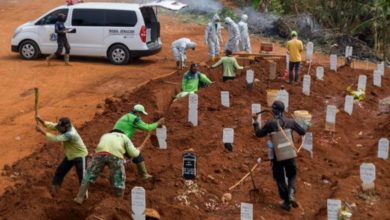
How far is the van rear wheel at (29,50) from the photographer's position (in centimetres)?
2238

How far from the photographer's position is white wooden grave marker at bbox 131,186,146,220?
9.31 m

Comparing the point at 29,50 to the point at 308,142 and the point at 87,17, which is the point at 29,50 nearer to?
the point at 87,17

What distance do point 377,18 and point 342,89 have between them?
26.4 ft

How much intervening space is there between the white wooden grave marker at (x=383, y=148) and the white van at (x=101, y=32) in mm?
11254

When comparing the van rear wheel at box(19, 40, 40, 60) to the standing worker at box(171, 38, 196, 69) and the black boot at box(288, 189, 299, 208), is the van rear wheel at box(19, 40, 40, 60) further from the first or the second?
the black boot at box(288, 189, 299, 208)

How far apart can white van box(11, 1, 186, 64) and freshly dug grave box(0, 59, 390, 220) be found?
4.42m

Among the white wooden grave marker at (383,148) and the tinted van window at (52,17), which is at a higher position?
the tinted van window at (52,17)

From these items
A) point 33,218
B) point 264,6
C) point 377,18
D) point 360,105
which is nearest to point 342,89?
point 360,105

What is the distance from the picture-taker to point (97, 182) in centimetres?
1145

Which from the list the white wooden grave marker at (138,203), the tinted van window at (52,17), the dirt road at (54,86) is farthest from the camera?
the tinted van window at (52,17)

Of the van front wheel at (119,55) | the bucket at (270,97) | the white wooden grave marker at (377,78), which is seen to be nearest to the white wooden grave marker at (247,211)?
the bucket at (270,97)

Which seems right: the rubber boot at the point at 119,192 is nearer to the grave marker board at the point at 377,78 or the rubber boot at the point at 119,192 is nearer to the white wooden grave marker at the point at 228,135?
the white wooden grave marker at the point at 228,135

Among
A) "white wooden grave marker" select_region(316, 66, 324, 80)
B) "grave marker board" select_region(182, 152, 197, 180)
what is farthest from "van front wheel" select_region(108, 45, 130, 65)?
"grave marker board" select_region(182, 152, 197, 180)

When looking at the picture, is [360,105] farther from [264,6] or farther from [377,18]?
[264,6]
